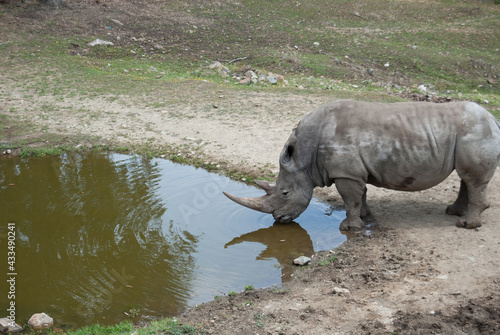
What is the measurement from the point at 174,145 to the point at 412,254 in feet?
22.1

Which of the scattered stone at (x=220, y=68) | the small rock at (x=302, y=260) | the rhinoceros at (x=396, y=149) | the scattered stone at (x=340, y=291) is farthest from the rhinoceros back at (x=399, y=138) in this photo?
the scattered stone at (x=220, y=68)

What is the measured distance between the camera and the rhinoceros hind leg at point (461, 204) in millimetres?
7863

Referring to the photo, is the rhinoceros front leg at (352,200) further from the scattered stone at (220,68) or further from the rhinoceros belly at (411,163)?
the scattered stone at (220,68)

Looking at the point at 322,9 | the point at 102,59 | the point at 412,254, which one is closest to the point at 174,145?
the point at 412,254

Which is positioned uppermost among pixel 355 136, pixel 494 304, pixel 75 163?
pixel 355 136

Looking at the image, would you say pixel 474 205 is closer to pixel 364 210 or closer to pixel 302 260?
pixel 364 210

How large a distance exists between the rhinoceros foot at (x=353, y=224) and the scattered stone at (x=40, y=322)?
4622 mm

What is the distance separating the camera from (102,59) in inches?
760

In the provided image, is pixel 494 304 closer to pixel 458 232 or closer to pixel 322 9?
pixel 458 232

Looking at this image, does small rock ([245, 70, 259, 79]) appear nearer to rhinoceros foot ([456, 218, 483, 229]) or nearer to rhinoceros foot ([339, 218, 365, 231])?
rhinoceros foot ([339, 218, 365, 231])

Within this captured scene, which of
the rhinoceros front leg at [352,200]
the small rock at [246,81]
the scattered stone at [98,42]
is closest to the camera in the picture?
the rhinoceros front leg at [352,200]

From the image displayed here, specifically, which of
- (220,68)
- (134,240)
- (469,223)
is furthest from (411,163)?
(220,68)

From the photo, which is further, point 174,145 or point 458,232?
point 174,145

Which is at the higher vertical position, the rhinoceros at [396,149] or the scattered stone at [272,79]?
the rhinoceros at [396,149]
